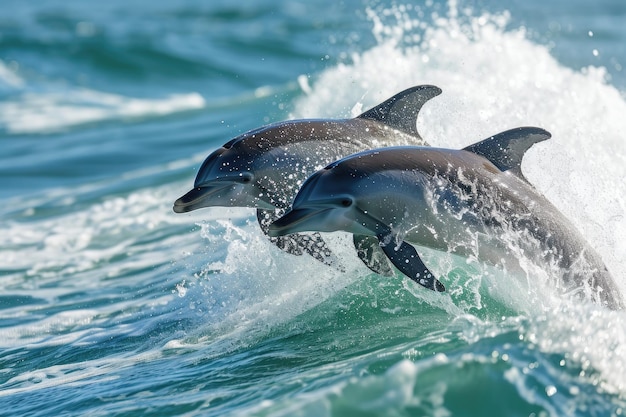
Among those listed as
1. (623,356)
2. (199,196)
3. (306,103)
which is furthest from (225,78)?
(623,356)

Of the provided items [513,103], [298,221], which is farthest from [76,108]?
[298,221]

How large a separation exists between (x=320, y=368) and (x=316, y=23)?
26.7m

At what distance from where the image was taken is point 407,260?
6.32 meters

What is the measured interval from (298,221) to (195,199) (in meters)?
1.25

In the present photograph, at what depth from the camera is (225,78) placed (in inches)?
1045

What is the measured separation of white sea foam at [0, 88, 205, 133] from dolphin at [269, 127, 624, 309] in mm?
16069

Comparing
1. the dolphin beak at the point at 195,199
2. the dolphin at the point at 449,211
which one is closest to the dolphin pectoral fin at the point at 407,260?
the dolphin at the point at 449,211

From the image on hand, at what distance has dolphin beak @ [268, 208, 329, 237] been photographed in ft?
20.3

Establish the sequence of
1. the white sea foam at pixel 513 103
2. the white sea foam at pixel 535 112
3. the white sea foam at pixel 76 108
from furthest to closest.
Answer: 1. the white sea foam at pixel 76 108
2. the white sea foam at pixel 513 103
3. the white sea foam at pixel 535 112

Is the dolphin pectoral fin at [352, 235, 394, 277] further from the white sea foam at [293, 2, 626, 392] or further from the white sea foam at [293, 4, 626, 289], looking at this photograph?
the white sea foam at [293, 4, 626, 289]

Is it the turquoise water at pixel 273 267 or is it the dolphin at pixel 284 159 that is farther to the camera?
the dolphin at pixel 284 159

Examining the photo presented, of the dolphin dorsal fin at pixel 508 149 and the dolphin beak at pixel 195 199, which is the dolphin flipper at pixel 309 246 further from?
the dolphin dorsal fin at pixel 508 149

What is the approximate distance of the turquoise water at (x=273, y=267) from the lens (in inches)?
208

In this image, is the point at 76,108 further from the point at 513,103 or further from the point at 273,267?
the point at 273,267
